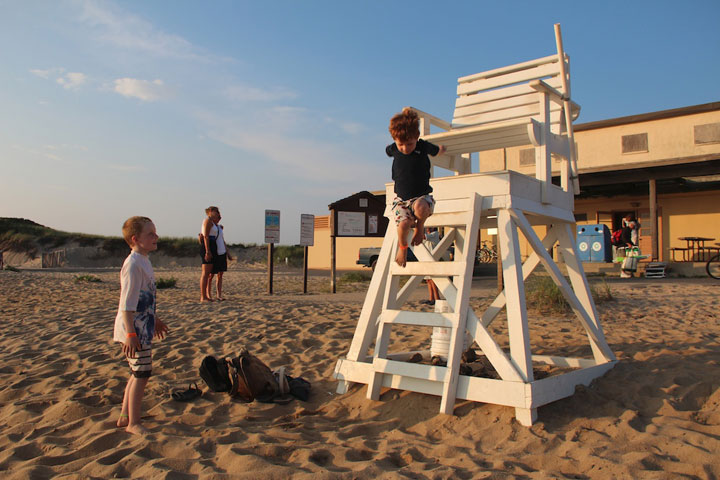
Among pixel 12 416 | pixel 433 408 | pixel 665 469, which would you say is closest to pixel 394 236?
pixel 433 408

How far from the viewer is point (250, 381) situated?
12.6 ft

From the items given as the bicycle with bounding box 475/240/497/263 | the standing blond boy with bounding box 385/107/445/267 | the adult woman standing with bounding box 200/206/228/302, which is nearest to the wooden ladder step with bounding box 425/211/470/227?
the standing blond boy with bounding box 385/107/445/267

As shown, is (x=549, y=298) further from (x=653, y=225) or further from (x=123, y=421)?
(x=653, y=225)

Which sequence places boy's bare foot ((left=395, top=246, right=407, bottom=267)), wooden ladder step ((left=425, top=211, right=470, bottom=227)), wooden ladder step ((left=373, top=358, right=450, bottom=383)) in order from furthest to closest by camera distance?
wooden ladder step ((left=425, top=211, right=470, bottom=227)) → boy's bare foot ((left=395, top=246, right=407, bottom=267)) → wooden ladder step ((left=373, top=358, right=450, bottom=383))

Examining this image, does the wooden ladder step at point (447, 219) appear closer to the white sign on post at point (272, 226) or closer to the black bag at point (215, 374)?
the black bag at point (215, 374)

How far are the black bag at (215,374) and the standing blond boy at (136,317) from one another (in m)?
0.73

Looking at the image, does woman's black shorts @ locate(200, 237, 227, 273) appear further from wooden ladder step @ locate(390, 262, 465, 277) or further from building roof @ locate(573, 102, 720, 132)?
building roof @ locate(573, 102, 720, 132)

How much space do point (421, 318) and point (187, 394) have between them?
1.87 metres

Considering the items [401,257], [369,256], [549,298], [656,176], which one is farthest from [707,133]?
[401,257]

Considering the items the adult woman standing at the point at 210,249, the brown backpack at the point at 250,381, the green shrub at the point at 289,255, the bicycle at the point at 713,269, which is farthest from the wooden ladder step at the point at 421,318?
the green shrub at the point at 289,255

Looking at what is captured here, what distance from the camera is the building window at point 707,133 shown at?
16672 mm

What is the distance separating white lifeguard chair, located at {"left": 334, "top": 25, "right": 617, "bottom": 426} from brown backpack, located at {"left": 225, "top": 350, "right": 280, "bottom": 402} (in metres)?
0.53

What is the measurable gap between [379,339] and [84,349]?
3546 mm

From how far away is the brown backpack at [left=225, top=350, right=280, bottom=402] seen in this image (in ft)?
12.7
